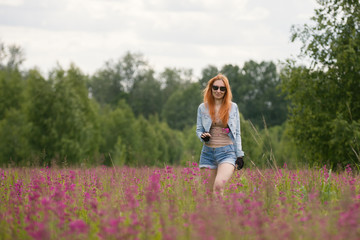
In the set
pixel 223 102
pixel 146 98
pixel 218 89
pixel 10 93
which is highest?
pixel 146 98

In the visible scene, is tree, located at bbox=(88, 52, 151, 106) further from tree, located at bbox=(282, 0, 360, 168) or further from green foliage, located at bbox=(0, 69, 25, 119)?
tree, located at bbox=(282, 0, 360, 168)

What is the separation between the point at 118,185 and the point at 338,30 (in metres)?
14.6

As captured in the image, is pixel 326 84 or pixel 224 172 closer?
pixel 224 172

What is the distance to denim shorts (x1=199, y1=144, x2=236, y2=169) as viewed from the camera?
611 cm

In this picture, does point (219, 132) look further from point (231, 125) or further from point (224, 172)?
point (224, 172)

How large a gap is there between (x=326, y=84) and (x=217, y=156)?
13043 mm

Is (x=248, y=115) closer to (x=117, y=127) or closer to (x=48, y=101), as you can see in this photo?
(x=117, y=127)

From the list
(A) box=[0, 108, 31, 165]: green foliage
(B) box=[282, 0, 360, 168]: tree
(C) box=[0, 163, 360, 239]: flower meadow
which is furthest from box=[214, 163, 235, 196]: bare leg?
(A) box=[0, 108, 31, 165]: green foliage

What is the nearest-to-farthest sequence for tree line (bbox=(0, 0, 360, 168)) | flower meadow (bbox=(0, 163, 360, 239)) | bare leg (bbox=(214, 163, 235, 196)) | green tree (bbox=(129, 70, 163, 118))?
flower meadow (bbox=(0, 163, 360, 239)), bare leg (bbox=(214, 163, 235, 196)), tree line (bbox=(0, 0, 360, 168)), green tree (bbox=(129, 70, 163, 118))

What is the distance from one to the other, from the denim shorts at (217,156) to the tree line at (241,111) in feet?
1.01

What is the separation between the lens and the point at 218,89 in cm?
640

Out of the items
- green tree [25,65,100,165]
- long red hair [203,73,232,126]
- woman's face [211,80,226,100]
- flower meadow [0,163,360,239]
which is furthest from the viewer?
green tree [25,65,100,165]

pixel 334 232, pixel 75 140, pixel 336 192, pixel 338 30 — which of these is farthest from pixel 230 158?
pixel 75 140

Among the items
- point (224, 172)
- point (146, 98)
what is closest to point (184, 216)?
point (224, 172)
